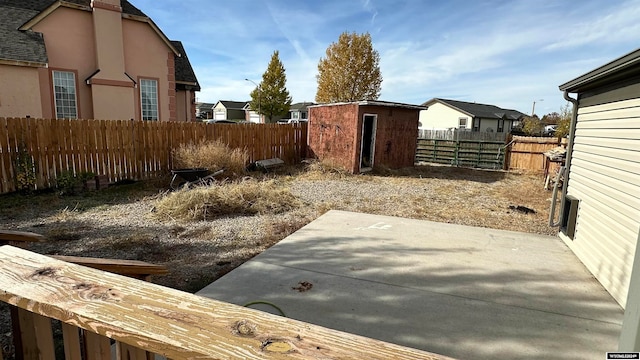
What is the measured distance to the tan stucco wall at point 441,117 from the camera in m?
34.3

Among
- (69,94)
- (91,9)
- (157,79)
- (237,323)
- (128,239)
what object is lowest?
(128,239)

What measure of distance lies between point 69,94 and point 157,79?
10.1 ft

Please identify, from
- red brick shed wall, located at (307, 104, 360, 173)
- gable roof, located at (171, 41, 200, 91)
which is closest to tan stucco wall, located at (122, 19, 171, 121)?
gable roof, located at (171, 41, 200, 91)

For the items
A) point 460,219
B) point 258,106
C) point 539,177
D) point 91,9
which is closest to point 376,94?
point 258,106

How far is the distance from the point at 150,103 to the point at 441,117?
30.0 meters

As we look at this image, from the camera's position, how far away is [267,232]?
16.5ft

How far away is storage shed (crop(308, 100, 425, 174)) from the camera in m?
11.5

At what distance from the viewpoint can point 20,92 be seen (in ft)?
32.6

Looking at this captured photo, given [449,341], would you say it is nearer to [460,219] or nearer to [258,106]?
[460,219]

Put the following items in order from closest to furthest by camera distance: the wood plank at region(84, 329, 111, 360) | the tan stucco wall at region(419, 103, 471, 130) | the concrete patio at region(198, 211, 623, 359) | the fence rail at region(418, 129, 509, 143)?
the wood plank at region(84, 329, 111, 360), the concrete patio at region(198, 211, 623, 359), the fence rail at region(418, 129, 509, 143), the tan stucco wall at region(419, 103, 471, 130)

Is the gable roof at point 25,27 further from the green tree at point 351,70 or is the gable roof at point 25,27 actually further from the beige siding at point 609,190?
the green tree at point 351,70

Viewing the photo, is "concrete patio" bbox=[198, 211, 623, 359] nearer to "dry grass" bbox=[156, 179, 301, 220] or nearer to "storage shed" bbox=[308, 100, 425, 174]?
"dry grass" bbox=[156, 179, 301, 220]

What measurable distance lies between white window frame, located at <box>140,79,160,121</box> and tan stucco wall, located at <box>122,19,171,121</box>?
0.13 m

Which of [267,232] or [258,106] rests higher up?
[258,106]
